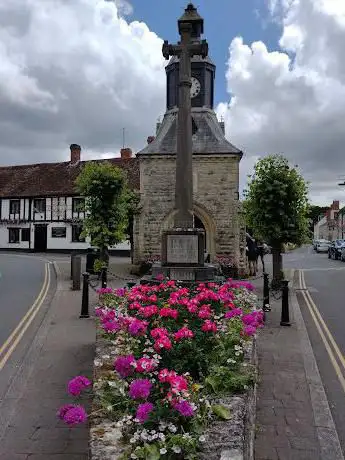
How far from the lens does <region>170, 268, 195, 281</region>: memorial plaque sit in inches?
496

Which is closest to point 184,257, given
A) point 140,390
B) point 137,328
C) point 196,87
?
point 137,328

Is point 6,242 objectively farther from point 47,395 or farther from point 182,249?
point 47,395

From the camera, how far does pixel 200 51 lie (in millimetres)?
13773

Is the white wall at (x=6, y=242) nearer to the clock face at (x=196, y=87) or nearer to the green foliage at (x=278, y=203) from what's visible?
the clock face at (x=196, y=87)

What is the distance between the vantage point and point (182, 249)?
42.2 ft

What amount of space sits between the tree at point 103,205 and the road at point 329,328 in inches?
316

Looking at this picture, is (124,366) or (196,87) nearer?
(124,366)

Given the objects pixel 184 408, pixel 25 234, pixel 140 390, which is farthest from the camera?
pixel 25 234

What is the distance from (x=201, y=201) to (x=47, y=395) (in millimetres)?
17909

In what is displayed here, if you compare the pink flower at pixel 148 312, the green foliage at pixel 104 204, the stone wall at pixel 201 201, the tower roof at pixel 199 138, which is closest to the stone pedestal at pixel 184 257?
the pink flower at pixel 148 312

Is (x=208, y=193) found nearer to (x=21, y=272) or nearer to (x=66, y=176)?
(x=21, y=272)

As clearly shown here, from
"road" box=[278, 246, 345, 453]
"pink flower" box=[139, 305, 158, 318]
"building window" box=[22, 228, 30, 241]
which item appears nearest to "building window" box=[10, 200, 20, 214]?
"building window" box=[22, 228, 30, 241]

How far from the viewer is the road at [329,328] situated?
662cm

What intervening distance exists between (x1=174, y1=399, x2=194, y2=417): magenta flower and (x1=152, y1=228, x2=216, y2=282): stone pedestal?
29.6 ft
